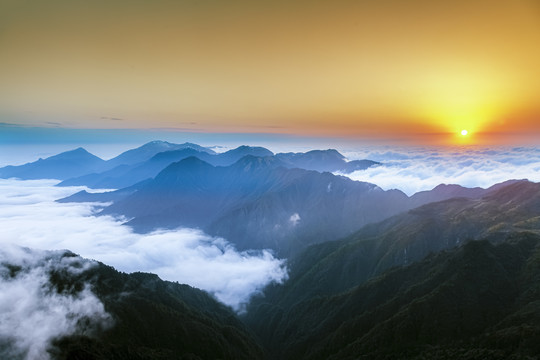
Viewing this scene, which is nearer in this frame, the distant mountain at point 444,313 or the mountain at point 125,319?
the distant mountain at point 444,313

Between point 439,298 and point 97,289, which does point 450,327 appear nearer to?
point 439,298

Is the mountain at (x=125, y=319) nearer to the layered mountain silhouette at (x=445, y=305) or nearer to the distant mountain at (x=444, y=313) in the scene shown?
the layered mountain silhouette at (x=445, y=305)

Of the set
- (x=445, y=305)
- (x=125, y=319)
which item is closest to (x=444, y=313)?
(x=445, y=305)

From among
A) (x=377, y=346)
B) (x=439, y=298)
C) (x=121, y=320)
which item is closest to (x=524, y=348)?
(x=439, y=298)

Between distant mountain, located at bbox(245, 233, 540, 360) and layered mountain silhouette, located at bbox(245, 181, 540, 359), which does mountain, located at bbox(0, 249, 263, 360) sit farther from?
distant mountain, located at bbox(245, 233, 540, 360)

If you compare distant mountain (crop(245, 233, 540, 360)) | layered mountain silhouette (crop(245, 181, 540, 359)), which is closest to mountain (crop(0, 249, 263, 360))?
layered mountain silhouette (crop(245, 181, 540, 359))

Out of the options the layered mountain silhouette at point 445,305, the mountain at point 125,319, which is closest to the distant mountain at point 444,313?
the layered mountain silhouette at point 445,305
